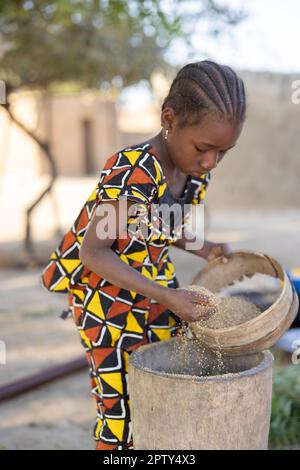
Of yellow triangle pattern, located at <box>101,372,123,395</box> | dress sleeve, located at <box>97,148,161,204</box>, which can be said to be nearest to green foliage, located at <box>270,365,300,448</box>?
yellow triangle pattern, located at <box>101,372,123,395</box>

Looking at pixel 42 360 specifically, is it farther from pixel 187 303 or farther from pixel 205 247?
pixel 187 303

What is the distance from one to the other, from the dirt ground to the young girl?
97cm

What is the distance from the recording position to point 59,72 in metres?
8.00

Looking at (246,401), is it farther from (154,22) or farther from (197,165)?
(154,22)

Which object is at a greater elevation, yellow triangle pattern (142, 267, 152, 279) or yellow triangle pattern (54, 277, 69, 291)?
yellow triangle pattern (142, 267, 152, 279)

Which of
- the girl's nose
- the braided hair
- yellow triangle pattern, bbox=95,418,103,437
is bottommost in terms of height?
yellow triangle pattern, bbox=95,418,103,437

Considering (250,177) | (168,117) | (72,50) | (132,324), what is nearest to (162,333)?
(132,324)

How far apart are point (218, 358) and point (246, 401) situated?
0.85 ft

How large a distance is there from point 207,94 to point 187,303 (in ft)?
1.77

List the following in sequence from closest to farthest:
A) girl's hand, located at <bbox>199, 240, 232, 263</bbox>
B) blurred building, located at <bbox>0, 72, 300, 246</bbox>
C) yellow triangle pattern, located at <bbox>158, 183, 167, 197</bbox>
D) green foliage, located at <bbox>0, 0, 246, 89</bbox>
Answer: yellow triangle pattern, located at <bbox>158, 183, 167, 197</bbox> < girl's hand, located at <bbox>199, 240, 232, 263</bbox> < green foliage, located at <bbox>0, 0, 246, 89</bbox> < blurred building, located at <bbox>0, 72, 300, 246</bbox>

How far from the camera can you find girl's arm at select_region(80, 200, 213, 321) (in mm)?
1676

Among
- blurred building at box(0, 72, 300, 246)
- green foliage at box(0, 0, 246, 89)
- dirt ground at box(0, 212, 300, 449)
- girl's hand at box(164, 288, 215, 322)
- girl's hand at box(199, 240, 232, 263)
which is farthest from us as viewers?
blurred building at box(0, 72, 300, 246)

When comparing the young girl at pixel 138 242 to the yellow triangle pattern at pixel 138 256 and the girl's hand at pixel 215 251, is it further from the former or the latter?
the girl's hand at pixel 215 251

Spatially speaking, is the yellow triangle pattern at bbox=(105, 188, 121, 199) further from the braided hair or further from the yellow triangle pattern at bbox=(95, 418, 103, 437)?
the yellow triangle pattern at bbox=(95, 418, 103, 437)
